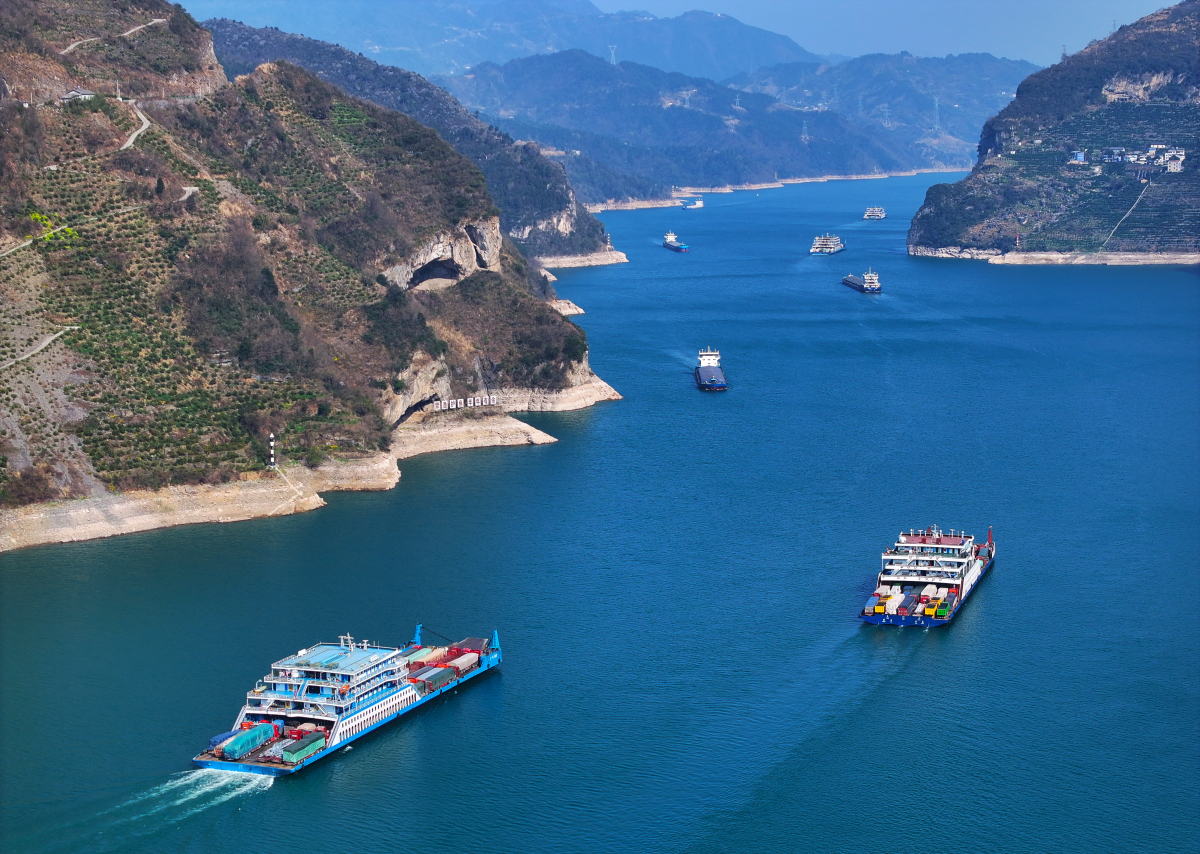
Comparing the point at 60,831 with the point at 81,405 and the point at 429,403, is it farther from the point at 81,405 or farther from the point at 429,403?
the point at 429,403

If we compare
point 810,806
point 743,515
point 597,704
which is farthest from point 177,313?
point 810,806

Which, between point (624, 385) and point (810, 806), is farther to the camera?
point (624, 385)

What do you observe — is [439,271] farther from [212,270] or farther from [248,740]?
[248,740]

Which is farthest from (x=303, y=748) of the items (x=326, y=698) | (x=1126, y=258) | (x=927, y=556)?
(x=1126, y=258)

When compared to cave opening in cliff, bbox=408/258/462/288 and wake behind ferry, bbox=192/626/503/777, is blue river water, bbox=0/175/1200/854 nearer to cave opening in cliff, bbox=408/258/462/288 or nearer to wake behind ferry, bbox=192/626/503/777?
wake behind ferry, bbox=192/626/503/777

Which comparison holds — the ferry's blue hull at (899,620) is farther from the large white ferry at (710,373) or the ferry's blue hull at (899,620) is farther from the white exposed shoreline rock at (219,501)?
the large white ferry at (710,373)

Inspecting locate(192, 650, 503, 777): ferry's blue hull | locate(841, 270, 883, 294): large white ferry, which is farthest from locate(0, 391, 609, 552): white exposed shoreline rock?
locate(841, 270, 883, 294): large white ferry
